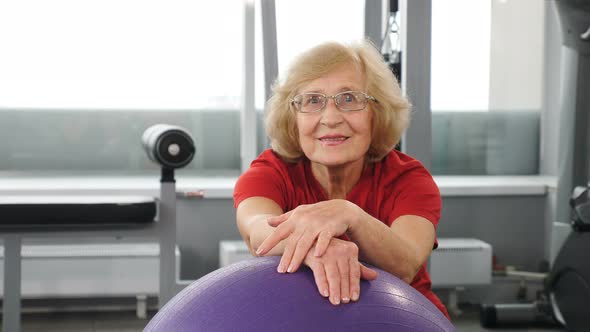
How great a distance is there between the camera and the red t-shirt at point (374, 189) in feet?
5.45

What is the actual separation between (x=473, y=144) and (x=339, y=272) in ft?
11.6

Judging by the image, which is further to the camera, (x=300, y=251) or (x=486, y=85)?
(x=486, y=85)

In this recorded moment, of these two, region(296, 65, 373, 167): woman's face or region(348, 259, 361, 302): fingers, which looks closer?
region(348, 259, 361, 302): fingers

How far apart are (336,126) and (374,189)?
7.7 inches

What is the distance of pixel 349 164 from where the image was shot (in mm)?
1767

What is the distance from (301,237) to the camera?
1.27 m

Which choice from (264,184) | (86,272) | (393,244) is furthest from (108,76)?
(393,244)

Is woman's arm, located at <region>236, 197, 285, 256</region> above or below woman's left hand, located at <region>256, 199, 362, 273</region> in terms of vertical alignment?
below

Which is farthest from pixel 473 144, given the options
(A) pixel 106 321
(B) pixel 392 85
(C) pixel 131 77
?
(B) pixel 392 85

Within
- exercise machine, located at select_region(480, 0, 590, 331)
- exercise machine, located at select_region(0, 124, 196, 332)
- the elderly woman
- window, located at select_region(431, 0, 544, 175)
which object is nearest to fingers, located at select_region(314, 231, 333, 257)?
the elderly woman

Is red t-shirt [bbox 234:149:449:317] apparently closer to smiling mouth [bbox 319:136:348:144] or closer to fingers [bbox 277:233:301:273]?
smiling mouth [bbox 319:136:348:144]

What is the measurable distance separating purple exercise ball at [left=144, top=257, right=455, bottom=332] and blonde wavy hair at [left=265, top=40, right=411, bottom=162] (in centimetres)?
57

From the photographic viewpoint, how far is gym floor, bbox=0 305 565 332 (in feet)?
11.7

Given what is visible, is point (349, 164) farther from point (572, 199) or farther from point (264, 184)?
point (572, 199)
